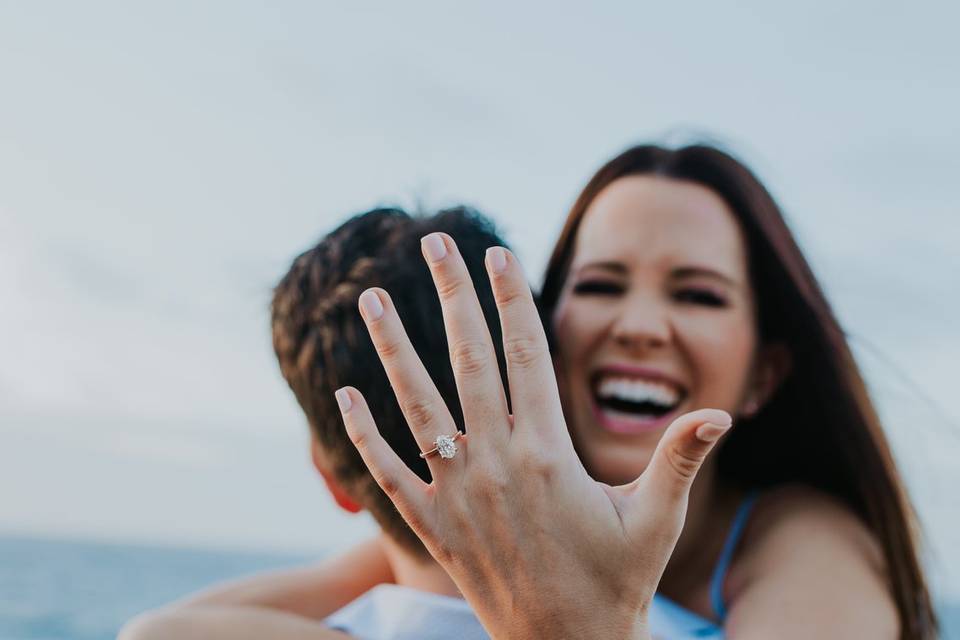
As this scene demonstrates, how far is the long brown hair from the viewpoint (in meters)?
3.04

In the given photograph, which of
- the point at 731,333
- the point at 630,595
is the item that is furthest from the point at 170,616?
the point at 731,333

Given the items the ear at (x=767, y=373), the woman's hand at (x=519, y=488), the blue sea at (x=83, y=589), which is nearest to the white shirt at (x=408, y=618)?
the woman's hand at (x=519, y=488)

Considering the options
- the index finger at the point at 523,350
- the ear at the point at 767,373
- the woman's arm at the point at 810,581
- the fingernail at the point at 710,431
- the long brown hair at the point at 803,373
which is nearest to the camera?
the fingernail at the point at 710,431

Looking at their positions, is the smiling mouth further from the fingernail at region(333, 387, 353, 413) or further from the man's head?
the fingernail at region(333, 387, 353, 413)

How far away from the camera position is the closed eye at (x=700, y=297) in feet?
9.42

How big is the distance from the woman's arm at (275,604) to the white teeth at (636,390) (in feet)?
3.04

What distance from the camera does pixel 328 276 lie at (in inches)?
92.0

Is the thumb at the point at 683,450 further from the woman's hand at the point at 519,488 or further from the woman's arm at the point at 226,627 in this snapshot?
the woman's arm at the point at 226,627

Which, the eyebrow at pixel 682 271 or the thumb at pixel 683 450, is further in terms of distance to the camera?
the eyebrow at pixel 682 271

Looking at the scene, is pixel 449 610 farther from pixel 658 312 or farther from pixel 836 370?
pixel 836 370

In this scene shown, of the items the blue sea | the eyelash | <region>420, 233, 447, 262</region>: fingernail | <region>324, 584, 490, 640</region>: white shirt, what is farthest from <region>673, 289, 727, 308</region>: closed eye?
the blue sea

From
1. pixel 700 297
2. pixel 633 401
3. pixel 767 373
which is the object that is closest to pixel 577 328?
pixel 633 401

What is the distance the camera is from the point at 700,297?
289 cm

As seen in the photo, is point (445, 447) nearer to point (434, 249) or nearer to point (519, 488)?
point (519, 488)
